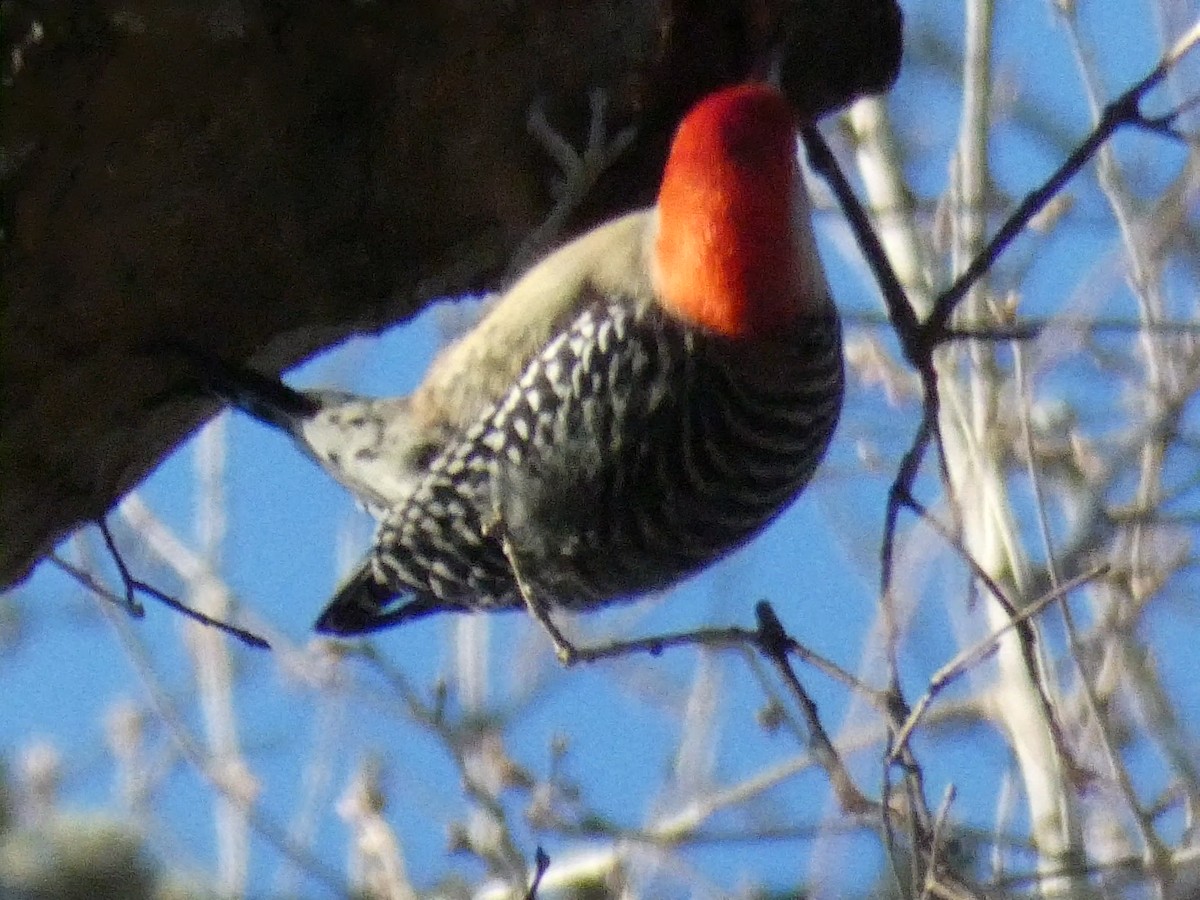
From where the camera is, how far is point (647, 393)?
265cm

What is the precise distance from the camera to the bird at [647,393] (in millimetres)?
2592

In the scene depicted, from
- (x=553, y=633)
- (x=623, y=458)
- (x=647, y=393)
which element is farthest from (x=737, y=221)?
(x=553, y=633)

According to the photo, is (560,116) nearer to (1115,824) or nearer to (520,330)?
(520,330)

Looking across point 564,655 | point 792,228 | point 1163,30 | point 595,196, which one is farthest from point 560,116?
point 1163,30

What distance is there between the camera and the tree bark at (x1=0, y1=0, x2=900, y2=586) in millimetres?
2133

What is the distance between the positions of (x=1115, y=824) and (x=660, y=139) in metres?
2.28

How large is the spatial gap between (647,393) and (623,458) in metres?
0.11

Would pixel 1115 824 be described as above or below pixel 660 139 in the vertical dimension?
below

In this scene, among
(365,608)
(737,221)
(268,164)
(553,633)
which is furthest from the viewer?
(365,608)

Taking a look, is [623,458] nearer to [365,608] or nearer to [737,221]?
[737,221]

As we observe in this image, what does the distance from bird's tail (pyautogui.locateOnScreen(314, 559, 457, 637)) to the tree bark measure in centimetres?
51

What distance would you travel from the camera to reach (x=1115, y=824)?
14.0 ft

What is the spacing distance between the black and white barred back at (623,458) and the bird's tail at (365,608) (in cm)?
31

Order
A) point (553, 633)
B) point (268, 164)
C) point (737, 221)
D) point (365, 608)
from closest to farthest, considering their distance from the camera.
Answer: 1. point (553, 633)
2. point (268, 164)
3. point (737, 221)
4. point (365, 608)
